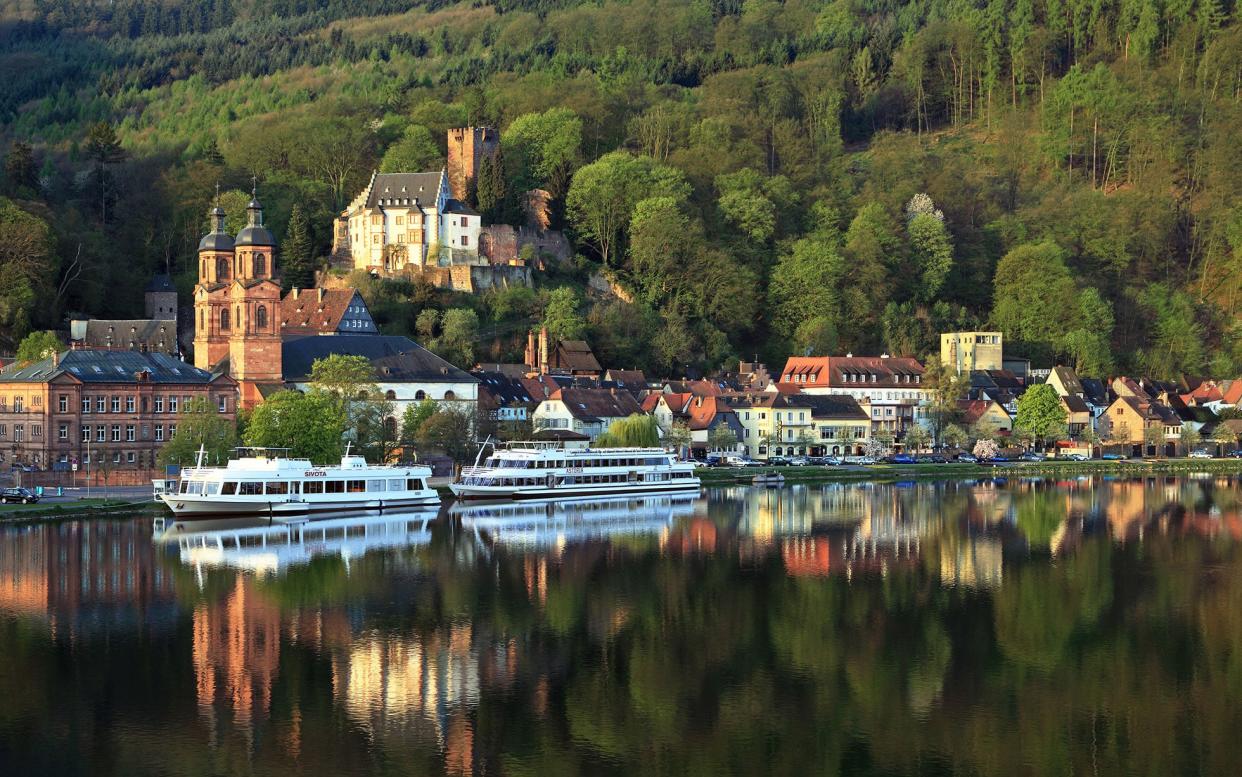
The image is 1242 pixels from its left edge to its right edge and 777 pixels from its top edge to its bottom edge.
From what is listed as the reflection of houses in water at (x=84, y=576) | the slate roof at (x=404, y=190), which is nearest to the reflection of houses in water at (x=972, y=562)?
the reflection of houses in water at (x=84, y=576)

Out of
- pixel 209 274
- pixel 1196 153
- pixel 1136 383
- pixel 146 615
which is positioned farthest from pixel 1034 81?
pixel 146 615

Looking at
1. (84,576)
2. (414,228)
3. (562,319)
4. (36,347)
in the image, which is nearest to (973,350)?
(562,319)

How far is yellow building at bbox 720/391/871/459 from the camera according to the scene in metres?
86.4

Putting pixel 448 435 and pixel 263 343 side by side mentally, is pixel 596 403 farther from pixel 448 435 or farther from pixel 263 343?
pixel 263 343

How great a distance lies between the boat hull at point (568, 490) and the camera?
204 ft

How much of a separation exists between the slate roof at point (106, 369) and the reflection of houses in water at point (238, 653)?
2716 centimetres

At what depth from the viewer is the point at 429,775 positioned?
22891mm

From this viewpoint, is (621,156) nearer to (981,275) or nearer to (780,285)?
(780,285)

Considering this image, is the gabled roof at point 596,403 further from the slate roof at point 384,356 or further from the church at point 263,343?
the church at point 263,343

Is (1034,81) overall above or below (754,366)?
above

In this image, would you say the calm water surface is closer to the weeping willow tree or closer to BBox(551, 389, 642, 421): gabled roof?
the weeping willow tree

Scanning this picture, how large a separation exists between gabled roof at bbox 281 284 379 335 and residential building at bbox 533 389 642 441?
10.4m

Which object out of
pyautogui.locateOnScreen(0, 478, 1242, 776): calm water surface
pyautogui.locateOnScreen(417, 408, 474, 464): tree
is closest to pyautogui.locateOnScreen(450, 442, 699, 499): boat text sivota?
pyautogui.locateOnScreen(417, 408, 474, 464): tree

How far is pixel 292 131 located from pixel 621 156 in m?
21.7
